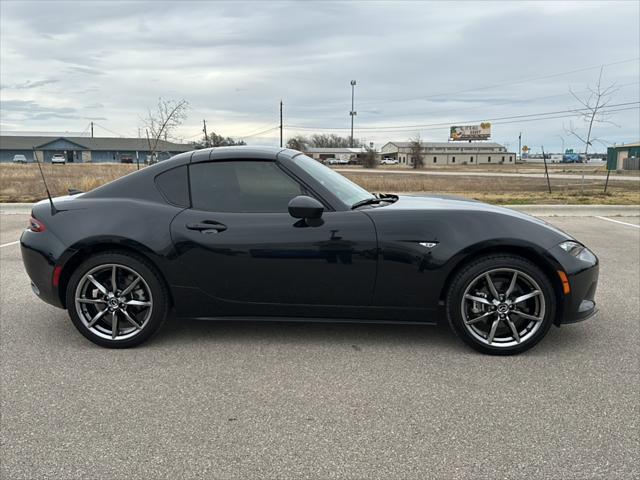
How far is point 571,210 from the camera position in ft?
40.0

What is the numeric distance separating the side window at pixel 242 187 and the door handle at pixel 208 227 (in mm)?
126

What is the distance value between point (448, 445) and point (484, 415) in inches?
15.6

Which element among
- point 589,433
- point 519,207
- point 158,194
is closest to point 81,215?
point 158,194

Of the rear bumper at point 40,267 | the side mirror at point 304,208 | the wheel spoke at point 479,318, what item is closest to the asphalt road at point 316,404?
the wheel spoke at point 479,318

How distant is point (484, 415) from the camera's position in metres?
2.77

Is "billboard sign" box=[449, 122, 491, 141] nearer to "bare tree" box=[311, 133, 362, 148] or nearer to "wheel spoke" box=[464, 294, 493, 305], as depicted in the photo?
"bare tree" box=[311, 133, 362, 148]

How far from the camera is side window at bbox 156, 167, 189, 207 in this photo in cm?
374

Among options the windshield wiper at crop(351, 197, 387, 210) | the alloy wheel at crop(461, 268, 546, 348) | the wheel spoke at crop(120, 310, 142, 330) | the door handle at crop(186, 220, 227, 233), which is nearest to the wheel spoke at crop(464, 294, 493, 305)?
the alloy wheel at crop(461, 268, 546, 348)

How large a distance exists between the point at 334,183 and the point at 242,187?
2.36 feet

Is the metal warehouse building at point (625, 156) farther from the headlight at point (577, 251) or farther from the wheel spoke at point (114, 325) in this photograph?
the wheel spoke at point (114, 325)

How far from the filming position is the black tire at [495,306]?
3436 millimetres

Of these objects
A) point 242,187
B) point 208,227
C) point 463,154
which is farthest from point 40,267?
point 463,154

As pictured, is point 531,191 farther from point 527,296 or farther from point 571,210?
point 527,296

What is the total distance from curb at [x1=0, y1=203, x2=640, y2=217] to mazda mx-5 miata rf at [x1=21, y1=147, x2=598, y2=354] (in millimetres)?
9023
